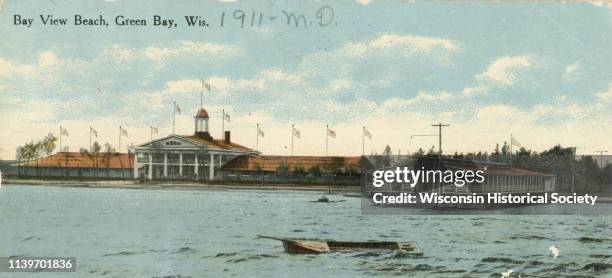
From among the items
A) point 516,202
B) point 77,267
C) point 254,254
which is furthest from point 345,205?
point 77,267

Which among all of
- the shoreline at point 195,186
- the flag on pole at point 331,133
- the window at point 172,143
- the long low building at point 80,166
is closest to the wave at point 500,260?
the shoreline at point 195,186

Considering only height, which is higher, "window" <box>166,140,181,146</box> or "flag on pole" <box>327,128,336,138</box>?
"flag on pole" <box>327,128,336,138</box>

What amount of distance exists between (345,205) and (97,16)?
3031 millimetres

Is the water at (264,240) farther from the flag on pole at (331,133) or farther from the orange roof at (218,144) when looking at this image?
the flag on pole at (331,133)

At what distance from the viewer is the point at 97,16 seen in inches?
280

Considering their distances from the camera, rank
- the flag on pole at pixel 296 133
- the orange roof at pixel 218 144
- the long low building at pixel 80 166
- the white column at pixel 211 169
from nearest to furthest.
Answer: the orange roof at pixel 218 144 → the flag on pole at pixel 296 133 → the long low building at pixel 80 166 → the white column at pixel 211 169

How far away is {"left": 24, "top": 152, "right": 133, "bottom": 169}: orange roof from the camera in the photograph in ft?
25.7

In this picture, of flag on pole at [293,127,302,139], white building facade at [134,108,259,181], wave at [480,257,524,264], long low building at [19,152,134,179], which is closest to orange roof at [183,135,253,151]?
white building facade at [134,108,259,181]

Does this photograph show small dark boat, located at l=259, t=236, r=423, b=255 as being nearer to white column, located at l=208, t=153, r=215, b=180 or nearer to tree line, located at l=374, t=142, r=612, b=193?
tree line, located at l=374, t=142, r=612, b=193

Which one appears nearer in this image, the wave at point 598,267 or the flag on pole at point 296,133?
the wave at point 598,267

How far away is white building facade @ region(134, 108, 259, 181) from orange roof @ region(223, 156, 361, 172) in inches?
6.9

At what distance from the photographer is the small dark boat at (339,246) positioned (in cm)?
743

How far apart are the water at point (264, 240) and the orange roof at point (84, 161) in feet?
1.04

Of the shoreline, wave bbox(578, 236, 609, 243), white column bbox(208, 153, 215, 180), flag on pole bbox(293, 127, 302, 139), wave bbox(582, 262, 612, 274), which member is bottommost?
wave bbox(582, 262, 612, 274)
